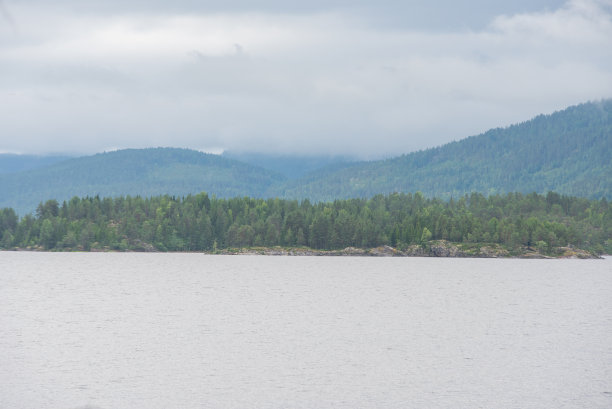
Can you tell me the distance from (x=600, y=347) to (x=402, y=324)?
20861mm

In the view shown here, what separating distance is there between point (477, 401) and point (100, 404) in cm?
2168

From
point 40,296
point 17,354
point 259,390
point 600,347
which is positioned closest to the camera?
point 259,390

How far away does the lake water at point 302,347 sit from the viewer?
145 feet

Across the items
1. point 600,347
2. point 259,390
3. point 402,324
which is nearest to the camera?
point 259,390

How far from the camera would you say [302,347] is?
61.3 m

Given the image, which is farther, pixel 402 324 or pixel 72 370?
pixel 402 324

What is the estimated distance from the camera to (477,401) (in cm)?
4303

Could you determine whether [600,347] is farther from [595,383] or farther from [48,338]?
[48,338]

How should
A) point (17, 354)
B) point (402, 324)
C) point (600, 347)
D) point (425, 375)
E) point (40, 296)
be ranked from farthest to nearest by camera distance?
point (40, 296) < point (402, 324) < point (600, 347) < point (17, 354) < point (425, 375)

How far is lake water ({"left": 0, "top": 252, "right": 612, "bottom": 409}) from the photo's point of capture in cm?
4431

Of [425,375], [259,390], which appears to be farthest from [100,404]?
[425,375]

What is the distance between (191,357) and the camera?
56.3m

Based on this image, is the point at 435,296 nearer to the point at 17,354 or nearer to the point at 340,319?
the point at 340,319

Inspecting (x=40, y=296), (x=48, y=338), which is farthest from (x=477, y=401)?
(x=40, y=296)
